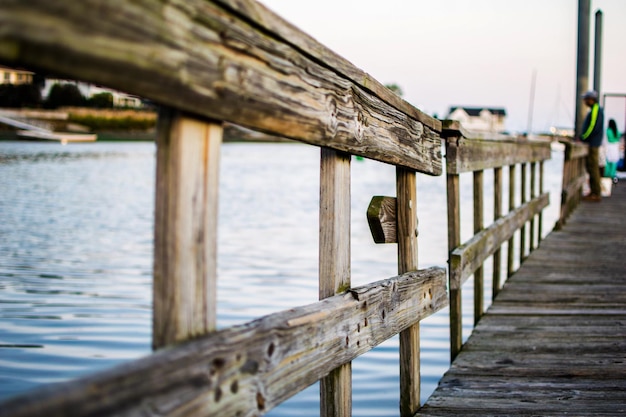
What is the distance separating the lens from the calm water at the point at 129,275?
6.16 meters

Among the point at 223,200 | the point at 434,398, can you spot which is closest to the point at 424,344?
the point at 434,398

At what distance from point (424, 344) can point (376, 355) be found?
60cm

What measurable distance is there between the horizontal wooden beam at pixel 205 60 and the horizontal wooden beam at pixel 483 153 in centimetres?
198

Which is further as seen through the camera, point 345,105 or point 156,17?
point 345,105

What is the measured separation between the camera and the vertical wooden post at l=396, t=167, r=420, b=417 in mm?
3607

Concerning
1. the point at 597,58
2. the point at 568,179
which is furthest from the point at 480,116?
the point at 568,179

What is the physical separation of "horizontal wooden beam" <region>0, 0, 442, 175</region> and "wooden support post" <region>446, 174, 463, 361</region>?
2.11m

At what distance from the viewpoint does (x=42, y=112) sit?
8488 centimetres

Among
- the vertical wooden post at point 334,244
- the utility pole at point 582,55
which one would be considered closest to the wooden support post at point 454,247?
the vertical wooden post at point 334,244

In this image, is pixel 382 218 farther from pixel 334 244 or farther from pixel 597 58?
pixel 597 58

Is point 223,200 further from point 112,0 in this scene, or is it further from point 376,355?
point 112,0

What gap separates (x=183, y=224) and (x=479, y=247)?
3938 millimetres

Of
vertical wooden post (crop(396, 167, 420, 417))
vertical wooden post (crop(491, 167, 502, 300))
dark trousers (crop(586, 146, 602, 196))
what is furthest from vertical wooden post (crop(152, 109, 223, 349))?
dark trousers (crop(586, 146, 602, 196))

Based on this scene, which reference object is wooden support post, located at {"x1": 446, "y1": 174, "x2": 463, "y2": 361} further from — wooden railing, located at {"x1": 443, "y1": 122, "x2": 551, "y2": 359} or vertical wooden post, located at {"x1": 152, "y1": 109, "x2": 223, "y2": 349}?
vertical wooden post, located at {"x1": 152, "y1": 109, "x2": 223, "y2": 349}
